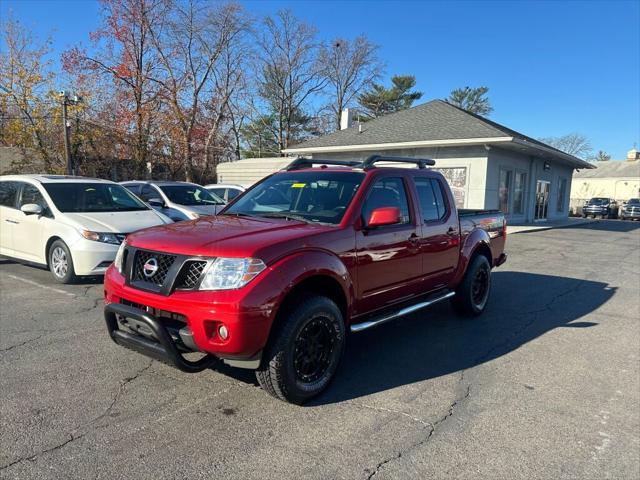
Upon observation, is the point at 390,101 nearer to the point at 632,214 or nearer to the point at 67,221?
the point at 632,214

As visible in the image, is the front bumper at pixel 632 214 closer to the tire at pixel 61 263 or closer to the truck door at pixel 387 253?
the truck door at pixel 387 253

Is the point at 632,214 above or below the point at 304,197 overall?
below

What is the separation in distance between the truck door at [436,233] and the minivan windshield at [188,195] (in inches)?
321

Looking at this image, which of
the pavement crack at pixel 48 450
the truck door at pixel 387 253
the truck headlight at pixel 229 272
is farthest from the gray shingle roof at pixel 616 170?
the pavement crack at pixel 48 450

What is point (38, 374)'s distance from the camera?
152 inches

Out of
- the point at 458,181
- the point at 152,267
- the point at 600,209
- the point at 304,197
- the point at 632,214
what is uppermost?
the point at 458,181

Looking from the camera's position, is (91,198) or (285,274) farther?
(91,198)

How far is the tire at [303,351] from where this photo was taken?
10.6 ft

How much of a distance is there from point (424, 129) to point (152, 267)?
19.0 meters

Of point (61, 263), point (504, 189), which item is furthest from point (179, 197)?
point (504, 189)

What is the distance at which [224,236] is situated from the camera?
3395 millimetres

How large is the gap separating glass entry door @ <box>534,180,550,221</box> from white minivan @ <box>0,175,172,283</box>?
22201 mm

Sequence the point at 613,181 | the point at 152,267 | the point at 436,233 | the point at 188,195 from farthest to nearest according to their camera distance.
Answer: the point at 613,181
the point at 188,195
the point at 436,233
the point at 152,267

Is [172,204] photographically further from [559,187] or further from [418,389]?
[559,187]
